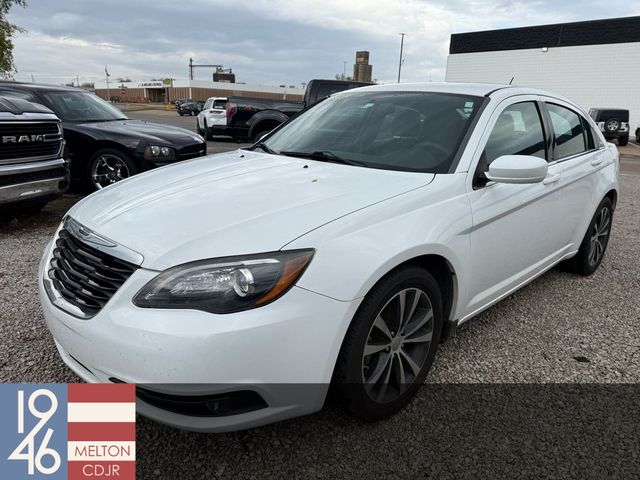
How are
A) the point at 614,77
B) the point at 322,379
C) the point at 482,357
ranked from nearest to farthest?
the point at 322,379
the point at 482,357
the point at 614,77

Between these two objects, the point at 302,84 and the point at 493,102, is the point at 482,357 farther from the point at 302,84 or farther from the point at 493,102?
the point at 302,84

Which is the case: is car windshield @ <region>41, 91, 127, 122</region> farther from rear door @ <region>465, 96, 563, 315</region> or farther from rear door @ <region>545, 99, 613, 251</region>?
rear door @ <region>545, 99, 613, 251</region>

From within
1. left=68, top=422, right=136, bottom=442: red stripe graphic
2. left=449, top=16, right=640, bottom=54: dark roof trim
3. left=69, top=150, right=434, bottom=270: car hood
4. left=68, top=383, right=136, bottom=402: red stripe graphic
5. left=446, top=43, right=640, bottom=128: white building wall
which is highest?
left=449, top=16, right=640, bottom=54: dark roof trim

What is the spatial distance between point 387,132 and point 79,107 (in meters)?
5.93

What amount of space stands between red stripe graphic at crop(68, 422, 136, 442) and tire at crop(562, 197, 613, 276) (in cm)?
374

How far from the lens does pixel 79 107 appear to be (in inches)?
284

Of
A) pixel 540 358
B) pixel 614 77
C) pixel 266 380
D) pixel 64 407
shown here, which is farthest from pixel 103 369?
pixel 614 77

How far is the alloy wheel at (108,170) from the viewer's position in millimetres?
6535

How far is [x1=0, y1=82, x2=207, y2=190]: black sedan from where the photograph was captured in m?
6.48

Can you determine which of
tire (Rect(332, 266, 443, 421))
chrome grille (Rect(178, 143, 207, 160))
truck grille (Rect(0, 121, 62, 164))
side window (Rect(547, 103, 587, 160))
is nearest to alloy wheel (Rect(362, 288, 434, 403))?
tire (Rect(332, 266, 443, 421))

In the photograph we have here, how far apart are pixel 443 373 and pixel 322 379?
1110 mm

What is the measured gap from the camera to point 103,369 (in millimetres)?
1863

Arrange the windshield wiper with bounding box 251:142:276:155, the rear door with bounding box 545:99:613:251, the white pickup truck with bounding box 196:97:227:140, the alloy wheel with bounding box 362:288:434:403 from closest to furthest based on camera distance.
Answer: the alloy wheel with bounding box 362:288:434:403
the windshield wiper with bounding box 251:142:276:155
the rear door with bounding box 545:99:613:251
the white pickup truck with bounding box 196:97:227:140

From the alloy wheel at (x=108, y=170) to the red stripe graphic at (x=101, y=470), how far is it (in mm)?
5232
